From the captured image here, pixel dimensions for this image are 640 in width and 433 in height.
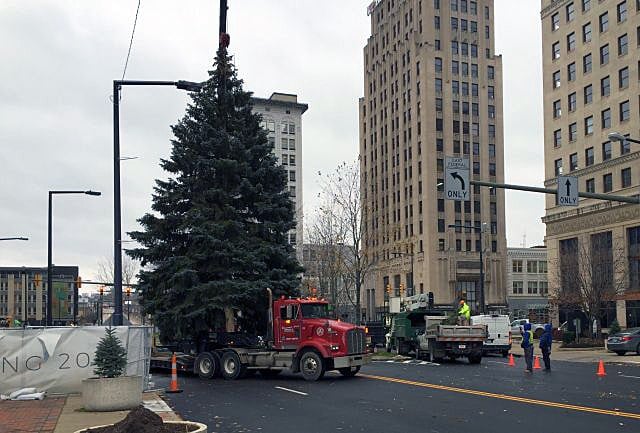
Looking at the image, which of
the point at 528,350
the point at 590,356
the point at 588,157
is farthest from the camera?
the point at 588,157

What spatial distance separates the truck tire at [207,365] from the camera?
26125 mm

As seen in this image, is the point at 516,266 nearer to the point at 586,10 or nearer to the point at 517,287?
the point at 517,287

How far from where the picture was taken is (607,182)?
213 feet

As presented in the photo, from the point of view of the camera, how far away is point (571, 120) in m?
71.0

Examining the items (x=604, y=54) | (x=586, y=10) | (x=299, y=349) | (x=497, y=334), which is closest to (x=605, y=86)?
(x=604, y=54)

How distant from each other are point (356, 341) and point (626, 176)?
146ft

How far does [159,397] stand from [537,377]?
12204 millimetres

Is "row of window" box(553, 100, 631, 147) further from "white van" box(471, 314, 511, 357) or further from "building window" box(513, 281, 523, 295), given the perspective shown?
"building window" box(513, 281, 523, 295)

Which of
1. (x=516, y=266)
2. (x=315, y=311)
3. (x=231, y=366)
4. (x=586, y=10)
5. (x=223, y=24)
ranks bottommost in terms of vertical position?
(x=231, y=366)

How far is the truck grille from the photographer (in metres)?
24.9

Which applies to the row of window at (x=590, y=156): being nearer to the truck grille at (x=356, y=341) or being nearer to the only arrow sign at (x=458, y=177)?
the truck grille at (x=356, y=341)

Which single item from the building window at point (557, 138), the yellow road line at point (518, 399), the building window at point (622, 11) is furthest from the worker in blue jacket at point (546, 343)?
the building window at point (557, 138)

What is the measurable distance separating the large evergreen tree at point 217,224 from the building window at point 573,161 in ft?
143

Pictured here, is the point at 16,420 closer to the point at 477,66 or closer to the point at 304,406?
the point at 304,406
